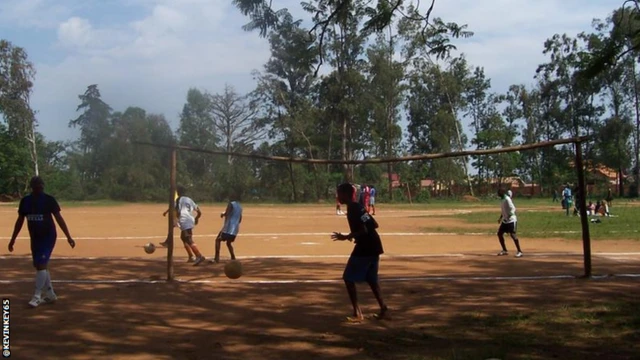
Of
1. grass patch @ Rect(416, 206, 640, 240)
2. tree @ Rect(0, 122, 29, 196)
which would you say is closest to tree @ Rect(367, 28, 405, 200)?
grass patch @ Rect(416, 206, 640, 240)

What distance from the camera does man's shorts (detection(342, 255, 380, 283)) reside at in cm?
846

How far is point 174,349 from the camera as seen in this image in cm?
741

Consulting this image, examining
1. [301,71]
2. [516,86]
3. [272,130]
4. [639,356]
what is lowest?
[639,356]

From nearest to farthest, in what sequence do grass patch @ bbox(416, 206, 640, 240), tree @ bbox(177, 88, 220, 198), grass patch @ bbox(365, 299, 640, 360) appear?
grass patch @ bbox(365, 299, 640, 360)
grass patch @ bbox(416, 206, 640, 240)
tree @ bbox(177, 88, 220, 198)

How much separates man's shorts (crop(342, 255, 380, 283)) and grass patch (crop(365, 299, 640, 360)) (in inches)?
32.3

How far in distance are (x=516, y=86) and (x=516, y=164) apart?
547 inches

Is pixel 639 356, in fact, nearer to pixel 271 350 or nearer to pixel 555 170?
pixel 271 350

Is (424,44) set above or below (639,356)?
above

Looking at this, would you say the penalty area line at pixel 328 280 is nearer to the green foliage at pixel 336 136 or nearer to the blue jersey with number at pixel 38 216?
the blue jersey with number at pixel 38 216

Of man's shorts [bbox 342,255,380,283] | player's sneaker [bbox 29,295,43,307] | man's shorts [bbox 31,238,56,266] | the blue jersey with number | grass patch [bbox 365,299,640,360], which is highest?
the blue jersey with number

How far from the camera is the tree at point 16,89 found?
2502 inches

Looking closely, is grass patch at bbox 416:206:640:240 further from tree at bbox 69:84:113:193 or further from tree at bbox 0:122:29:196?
tree at bbox 0:122:29:196

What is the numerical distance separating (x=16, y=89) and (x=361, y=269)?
63624mm

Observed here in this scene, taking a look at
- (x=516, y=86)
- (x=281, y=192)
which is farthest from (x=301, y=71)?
(x=516, y=86)
